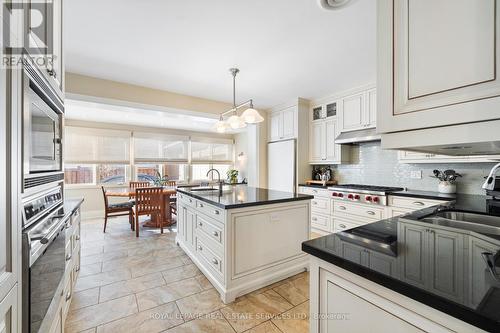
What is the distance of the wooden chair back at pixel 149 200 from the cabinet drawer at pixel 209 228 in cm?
173

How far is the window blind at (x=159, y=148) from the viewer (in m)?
5.76

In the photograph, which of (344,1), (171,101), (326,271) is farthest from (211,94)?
(326,271)

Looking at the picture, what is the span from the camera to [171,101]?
3.63m

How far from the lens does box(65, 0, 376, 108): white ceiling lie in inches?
69.3

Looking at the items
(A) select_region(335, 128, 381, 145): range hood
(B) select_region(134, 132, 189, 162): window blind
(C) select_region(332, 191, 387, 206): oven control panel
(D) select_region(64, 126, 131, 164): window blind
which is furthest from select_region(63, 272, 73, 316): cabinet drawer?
(B) select_region(134, 132, 189, 162): window blind

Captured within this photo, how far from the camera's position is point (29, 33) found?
2.69 feet

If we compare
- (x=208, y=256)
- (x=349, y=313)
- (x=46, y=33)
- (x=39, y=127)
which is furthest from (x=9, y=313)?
(x=208, y=256)

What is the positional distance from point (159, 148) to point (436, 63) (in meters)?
6.28

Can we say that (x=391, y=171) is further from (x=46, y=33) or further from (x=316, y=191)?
(x=46, y=33)

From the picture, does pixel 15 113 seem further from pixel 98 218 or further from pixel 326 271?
pixel 98 218

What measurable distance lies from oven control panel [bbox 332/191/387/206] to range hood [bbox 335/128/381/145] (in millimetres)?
825

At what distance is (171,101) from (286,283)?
127 inches

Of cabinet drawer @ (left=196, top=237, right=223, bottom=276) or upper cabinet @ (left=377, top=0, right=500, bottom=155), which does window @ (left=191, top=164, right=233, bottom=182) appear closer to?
cabinet drawer @ (left=196, top=237, right=223, bottom=276)

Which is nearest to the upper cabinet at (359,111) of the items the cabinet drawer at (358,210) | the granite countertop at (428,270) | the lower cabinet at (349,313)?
→ the cabinet drawer at (358,210)
